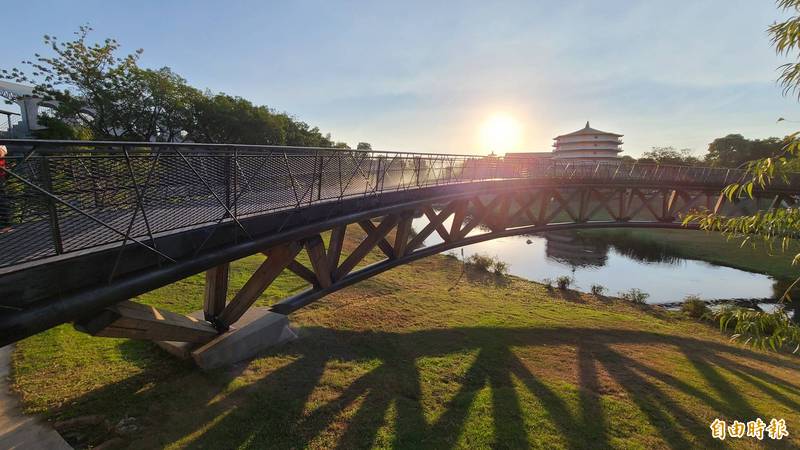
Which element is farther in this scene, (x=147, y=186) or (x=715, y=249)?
(x=715, y=249)

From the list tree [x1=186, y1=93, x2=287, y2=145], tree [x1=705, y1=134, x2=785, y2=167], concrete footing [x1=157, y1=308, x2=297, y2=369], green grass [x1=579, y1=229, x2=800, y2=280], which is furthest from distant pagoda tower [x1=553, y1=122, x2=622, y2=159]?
concrete footing [x1=157, y1=308, x2=297, y2=369]

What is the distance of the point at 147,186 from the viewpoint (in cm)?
411

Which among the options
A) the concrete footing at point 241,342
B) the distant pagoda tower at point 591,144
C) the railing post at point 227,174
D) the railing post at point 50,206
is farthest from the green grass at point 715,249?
the distant pagoda tower at point 591,144

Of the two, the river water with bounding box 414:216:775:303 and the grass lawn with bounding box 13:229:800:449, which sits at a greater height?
the grass lawn with bounding box 13:229:800:449

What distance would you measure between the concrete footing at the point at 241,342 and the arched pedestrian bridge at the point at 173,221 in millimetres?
288

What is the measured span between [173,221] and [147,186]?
123 centimetres

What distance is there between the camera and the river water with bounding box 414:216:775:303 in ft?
69.4

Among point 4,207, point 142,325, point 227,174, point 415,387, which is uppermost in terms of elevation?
point 227,174

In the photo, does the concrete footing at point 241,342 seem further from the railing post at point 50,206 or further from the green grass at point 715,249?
the green grass at point 715,249

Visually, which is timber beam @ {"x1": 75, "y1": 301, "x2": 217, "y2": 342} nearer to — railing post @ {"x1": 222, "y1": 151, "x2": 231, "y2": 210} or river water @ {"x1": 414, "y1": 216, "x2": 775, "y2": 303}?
railing post @ {"x1": 222, "y1": 151, "x2": 231, "y2": 210}

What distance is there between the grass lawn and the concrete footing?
0.25m

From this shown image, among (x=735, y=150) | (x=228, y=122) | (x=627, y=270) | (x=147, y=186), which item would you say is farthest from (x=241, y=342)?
(x=735, y=150)

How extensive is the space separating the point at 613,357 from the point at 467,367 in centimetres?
409

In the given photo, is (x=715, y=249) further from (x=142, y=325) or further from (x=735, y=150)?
(x=735, y=150)
